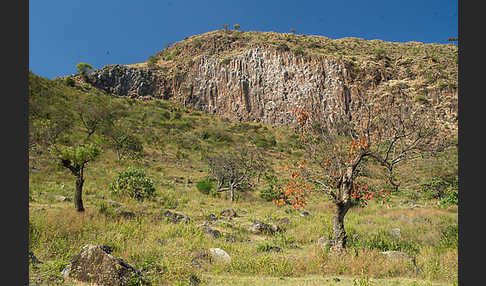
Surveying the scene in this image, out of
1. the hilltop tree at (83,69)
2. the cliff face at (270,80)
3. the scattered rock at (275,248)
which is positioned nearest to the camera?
the scattered rock at (275,248)

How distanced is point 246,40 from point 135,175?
72.9m

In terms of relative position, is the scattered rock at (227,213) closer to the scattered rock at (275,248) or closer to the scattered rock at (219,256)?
the scattered rock at (275,248)

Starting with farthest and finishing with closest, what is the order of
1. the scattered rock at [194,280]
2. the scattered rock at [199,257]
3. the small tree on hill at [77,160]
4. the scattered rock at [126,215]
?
the scattered rock at [126,215], the small tree on hill at [77,160], the scattered rock at [199,257], the scattered rock at [194,280]

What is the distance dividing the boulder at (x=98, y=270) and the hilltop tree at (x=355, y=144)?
5.31 metres

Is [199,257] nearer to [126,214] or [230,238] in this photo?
[230,238]

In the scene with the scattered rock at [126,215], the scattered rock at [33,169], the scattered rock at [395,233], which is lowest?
the scattered rock at [395,233]

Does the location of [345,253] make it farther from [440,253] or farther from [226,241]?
[226,241]

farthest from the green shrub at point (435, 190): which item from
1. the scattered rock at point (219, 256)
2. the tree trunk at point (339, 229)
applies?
the scattered rock at point (219, 256)

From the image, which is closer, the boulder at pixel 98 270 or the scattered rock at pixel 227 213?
the boulder at pixel 98 270

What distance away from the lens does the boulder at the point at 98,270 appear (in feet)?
13.0

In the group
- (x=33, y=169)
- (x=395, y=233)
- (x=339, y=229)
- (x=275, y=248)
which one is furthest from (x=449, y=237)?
(x=33, y=169)

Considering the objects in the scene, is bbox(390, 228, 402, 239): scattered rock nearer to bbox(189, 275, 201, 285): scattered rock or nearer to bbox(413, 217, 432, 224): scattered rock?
bbox(413, 217, 432, 224): scattered rock

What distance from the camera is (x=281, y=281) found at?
471 centimetres

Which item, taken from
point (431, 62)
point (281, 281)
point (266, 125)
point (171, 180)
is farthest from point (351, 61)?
point (281, 281)
